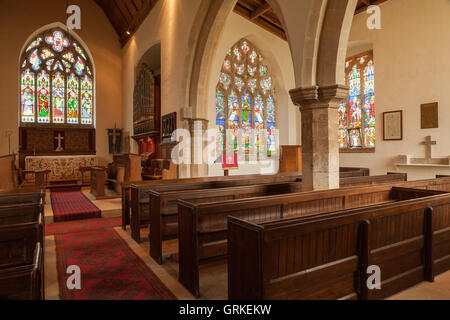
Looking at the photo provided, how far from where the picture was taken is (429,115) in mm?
7059

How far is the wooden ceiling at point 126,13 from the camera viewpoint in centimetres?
997

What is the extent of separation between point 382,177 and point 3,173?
22.6 feet

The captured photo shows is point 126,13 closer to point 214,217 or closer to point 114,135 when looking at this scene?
point 114,135

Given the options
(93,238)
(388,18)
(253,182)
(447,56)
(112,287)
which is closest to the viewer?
(112,287)

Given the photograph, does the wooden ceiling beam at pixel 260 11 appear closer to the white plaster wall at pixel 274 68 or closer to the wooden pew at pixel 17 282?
the white plaster wall at pixel 274 68

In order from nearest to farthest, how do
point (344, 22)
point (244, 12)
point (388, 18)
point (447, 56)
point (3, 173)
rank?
1. point (344, 22)
2. point (3, 173)
3. point (447, 56)
4. point (388, 18)
5. point (244, 12)

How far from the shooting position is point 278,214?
110 inches

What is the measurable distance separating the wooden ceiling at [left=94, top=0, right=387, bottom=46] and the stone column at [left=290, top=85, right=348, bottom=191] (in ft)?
18.8

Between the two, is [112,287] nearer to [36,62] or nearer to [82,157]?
[82,157]

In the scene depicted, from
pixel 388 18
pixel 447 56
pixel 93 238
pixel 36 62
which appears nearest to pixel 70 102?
pixel 36 62

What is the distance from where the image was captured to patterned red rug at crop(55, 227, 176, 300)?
8.18 feet

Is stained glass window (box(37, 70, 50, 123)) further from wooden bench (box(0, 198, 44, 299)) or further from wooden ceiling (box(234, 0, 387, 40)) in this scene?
wooden bench (box(0, 198, 44, 299))

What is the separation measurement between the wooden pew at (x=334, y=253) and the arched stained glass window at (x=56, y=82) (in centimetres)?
1188

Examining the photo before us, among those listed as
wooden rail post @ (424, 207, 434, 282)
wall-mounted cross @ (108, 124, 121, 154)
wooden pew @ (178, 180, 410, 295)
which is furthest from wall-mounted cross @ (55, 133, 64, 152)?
wooden rail post @ (424, 207, 434, 282)
